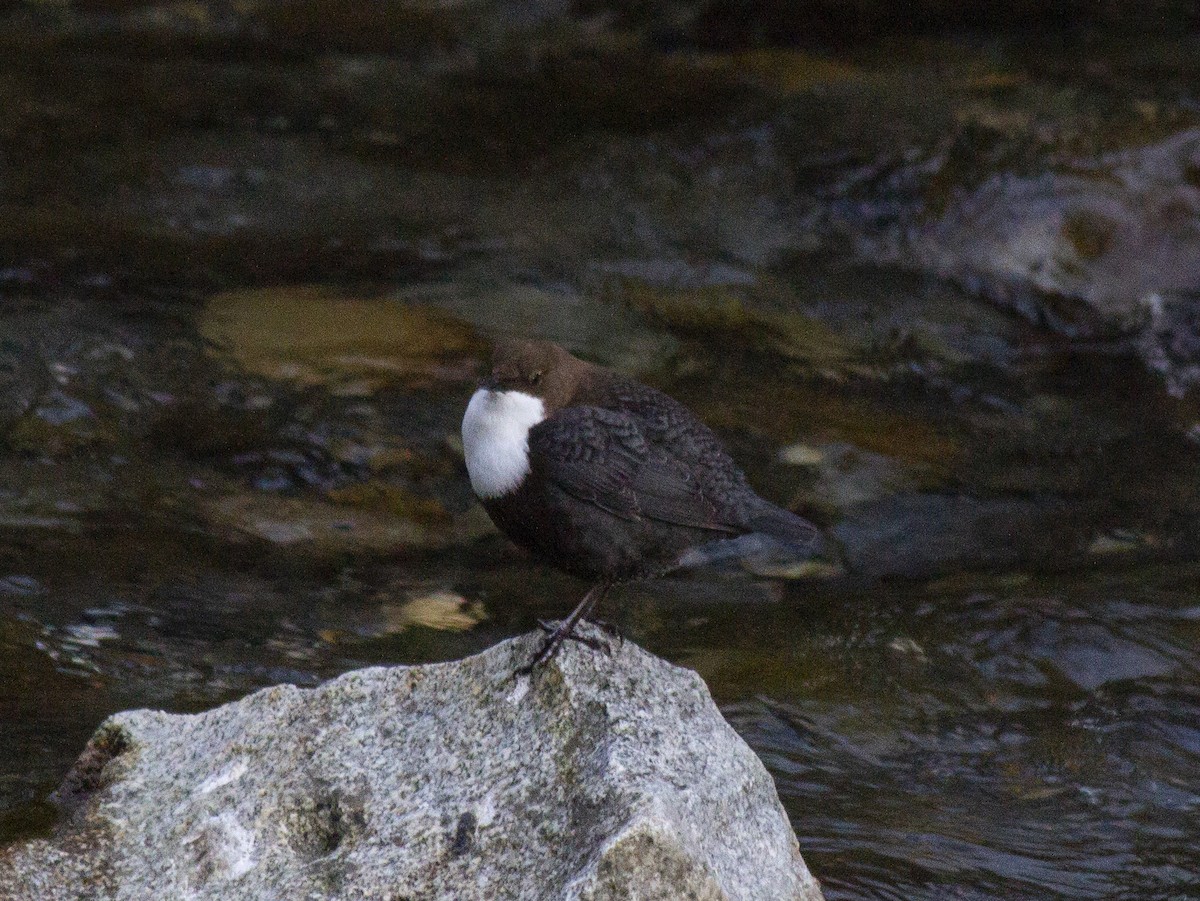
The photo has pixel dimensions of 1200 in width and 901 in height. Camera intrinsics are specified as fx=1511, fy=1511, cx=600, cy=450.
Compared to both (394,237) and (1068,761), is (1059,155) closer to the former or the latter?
(394,237)

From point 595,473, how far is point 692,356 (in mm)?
3661

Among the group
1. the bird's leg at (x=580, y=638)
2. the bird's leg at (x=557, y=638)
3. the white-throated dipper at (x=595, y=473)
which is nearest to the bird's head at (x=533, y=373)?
the white-throated dipper at (x=595, y=473)

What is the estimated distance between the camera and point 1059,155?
8547mm

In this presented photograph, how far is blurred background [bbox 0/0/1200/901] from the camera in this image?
4.71m

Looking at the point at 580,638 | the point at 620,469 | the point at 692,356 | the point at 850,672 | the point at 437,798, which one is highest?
the point at 620,469

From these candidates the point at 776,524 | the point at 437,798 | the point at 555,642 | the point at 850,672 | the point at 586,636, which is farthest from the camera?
the point at 850,672

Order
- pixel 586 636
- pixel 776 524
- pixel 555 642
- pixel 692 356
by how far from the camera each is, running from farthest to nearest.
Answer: pixel 692 356 → pixel 776 524 → pixel 586 636 → pixel 555 642

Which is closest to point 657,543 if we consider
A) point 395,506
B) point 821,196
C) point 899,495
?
point 395,506

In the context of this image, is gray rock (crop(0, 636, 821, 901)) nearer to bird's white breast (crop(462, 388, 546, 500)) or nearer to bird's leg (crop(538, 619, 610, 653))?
bird's leg (crop(538, 619, 610, 653))

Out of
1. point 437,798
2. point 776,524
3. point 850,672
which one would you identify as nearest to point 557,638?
point 437,798

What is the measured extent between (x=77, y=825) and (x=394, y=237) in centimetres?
555

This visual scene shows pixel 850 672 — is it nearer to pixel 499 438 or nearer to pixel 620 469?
pixel 620 469

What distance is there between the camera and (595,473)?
12.2 feet

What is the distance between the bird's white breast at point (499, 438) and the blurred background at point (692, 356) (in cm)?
127
